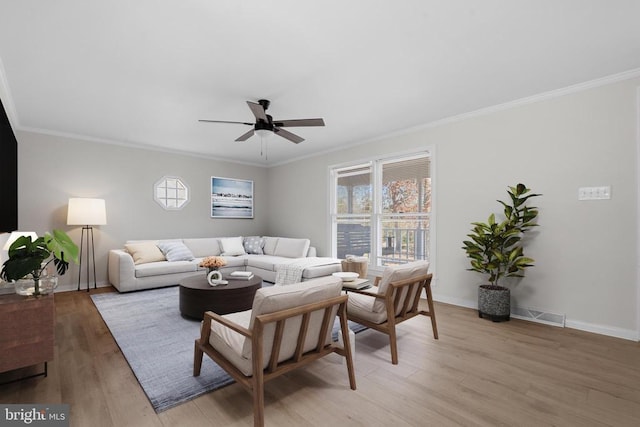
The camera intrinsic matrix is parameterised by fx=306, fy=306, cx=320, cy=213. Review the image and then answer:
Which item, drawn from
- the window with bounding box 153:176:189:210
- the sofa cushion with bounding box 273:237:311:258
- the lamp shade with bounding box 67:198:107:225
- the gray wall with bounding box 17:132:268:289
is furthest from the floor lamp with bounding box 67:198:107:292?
the sofa cushion with bounding box 273:237:311:258

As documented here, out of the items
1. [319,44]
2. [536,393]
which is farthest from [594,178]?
[319,44]

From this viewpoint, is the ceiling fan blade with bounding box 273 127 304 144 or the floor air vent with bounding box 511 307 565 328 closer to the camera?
the floor air vent with bounding box 511 307 565 328

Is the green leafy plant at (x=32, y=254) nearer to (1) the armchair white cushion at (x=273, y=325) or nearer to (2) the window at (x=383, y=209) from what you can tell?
(1) the armchair white cushion at (x=273, y=325)

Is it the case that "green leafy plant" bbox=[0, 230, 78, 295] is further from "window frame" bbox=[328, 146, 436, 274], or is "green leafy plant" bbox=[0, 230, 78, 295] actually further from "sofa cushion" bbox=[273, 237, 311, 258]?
"window frame" bbox=[328, 146, 436, 274]

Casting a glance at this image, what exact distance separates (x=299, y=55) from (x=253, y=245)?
464cm

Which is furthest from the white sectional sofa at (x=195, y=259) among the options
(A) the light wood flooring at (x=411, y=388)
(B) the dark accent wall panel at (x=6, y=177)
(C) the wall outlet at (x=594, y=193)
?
(C) the wall outlet at (x=594, y=193)

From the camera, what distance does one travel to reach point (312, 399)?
78.6 inches

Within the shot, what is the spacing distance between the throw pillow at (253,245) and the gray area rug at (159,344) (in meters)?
2.06

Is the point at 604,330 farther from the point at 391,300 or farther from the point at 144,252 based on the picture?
the point at 144,252

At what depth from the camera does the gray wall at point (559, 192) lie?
9.95 feet

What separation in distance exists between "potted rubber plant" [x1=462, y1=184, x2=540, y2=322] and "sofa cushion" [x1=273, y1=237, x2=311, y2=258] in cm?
312

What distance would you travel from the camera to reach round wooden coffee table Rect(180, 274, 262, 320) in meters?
3.45

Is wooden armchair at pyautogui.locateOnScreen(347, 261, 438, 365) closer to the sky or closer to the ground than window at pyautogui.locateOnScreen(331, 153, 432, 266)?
closer to the ground

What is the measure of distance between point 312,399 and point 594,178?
11.6ft
